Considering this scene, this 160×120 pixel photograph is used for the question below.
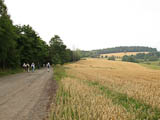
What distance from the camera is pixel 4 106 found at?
614 centimetres

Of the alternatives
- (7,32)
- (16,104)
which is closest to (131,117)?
(16,104)

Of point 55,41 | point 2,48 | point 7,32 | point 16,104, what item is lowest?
point 16,104

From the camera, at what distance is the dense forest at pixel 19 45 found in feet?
68.1

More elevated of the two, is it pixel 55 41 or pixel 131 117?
pixel 55 41

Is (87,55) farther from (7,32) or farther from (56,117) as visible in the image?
(56,117)

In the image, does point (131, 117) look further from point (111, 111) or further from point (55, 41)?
point (55, 41)

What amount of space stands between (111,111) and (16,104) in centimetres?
454

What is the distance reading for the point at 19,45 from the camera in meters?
35.4

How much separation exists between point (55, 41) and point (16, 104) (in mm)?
66103

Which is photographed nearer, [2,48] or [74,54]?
[2,48]

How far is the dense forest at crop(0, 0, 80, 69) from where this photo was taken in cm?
2077

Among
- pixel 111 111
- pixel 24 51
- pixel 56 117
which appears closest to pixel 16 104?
pixel 56 117

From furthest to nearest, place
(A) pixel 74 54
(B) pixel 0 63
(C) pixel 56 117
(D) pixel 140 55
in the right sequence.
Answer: (D) pixel 140 55, (A) pixel 74 54, (B) pixel 0 63, (C) pixel 56 117

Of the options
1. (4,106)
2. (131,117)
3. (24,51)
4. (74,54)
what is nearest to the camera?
(131,117)
